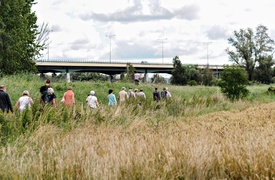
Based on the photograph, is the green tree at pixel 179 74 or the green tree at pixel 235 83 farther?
the green tree at pixel 179 74

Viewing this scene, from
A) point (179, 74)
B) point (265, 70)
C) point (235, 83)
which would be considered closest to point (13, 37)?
point (235, 83)

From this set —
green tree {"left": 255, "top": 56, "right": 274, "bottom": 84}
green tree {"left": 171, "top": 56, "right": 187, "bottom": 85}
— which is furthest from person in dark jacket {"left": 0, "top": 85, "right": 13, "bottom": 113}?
green tree {"left": 255, "top": 56, "right": 274, "bottom": 84}

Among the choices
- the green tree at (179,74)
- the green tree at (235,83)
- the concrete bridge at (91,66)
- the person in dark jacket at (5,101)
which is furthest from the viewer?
the concrete bridge at (91,66)

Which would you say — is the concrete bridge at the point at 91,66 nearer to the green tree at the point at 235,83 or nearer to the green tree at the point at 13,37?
the green tree at the point at 13,37

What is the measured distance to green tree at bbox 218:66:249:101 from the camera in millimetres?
28766

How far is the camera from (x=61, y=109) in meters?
11.6

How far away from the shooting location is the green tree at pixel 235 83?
2877 centimetres

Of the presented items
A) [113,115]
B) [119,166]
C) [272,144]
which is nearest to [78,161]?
[119,166]

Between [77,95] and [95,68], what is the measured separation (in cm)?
6476

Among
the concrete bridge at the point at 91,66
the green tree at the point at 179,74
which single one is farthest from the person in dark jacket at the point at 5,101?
the concrete bridge at the point at 91,66

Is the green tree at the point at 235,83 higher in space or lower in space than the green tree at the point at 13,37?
lower

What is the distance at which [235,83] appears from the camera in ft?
94.6

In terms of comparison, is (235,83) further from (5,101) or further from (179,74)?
(179,74)

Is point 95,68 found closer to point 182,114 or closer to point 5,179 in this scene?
point 182,114
